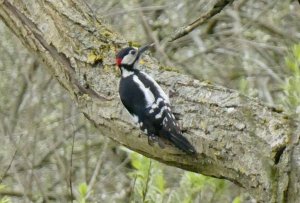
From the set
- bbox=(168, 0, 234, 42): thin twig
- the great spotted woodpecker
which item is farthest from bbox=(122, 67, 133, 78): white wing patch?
bbox=(168, 0, 234, 42): thin twig

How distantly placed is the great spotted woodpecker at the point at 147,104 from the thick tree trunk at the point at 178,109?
0.04 meters

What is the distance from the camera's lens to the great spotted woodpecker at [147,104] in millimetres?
2236

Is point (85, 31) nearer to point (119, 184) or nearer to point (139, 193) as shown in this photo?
point (139, 193)

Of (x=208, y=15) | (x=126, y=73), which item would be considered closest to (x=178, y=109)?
(x=126, y=73)

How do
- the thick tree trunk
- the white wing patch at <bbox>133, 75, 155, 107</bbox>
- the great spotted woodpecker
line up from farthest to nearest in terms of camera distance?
the white wing patch at <bbox>133, 75, 155, 107</bbox>
the great spotted woodpecker
the thick tree trunk

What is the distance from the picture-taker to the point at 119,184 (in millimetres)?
5383

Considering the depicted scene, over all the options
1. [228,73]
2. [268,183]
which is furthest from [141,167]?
[228,73]

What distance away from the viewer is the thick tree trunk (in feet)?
6.49

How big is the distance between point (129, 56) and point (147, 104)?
0.20 m

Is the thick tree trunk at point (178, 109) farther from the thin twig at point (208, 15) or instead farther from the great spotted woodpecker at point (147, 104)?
the thin twig at point (208, 15)

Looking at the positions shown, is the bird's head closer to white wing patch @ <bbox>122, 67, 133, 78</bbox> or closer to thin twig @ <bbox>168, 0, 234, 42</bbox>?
white wing patch @ <bbox>122, 67, 133, 78</bbox>

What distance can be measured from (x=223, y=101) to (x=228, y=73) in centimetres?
309

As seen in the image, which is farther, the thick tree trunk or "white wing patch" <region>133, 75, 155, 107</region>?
"white wing patch" <region>133, 75, 155, 107</region>

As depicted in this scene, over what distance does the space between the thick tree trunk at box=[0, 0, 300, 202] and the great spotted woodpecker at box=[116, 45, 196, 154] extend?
0.04 m
